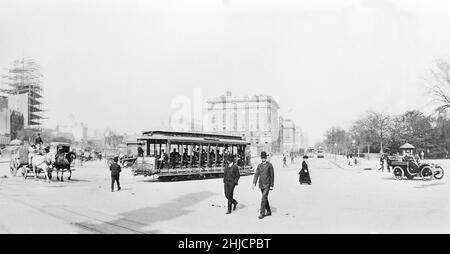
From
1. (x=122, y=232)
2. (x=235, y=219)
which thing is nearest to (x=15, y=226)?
(x=122, y=232)

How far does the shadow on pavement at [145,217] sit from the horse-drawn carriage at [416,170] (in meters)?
12.7

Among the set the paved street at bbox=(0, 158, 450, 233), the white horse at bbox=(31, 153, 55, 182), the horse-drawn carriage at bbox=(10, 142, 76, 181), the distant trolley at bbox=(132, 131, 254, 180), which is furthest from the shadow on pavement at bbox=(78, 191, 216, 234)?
the white horse at bbox=(31, 153, 55, 182)

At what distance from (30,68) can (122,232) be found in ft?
67.2

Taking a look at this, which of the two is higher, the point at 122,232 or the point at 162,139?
the point at 162,139

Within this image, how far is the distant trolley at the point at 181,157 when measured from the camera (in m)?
20.1

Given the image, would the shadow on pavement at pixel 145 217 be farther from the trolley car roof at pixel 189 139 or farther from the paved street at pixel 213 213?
the trolley car roof at pixel 189 139

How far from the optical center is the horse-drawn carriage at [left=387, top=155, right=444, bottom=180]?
782 inches

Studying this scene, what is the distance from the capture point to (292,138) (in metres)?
137

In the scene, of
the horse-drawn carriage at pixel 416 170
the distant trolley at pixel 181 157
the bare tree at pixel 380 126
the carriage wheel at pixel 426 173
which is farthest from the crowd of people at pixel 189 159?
the bare tree at pixel 380 126

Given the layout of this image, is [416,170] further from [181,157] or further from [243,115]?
[243,115]

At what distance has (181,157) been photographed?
70.3ft

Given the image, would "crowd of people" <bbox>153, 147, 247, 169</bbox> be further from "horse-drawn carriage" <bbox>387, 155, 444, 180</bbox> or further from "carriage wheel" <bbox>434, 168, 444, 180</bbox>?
"carriage wheel" <bbox>434, 168, 444, 180</bbox>

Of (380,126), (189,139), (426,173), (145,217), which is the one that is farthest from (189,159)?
(380,126)
